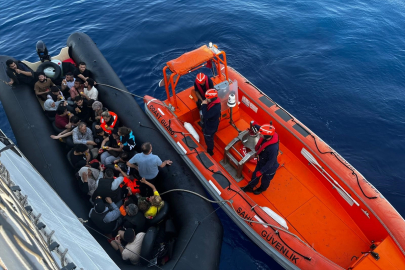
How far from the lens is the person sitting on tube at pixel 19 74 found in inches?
182

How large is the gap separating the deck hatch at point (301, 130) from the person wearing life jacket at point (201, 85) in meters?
1.51

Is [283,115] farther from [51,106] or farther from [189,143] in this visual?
[51,106]

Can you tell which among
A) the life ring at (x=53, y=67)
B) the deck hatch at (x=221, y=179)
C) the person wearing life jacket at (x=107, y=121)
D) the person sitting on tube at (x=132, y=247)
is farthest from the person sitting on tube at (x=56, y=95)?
the deck hatch at (x=221, y=179)

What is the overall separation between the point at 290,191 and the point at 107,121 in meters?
3.04

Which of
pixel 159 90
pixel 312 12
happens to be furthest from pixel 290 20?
pixel 159 90

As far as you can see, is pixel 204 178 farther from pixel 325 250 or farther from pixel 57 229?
pixel 57 229

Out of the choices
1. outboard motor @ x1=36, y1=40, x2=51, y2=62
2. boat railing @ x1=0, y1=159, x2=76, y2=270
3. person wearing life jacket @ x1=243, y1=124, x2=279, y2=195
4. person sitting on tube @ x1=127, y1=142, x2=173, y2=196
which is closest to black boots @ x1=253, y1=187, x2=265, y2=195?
person wearing life jacket @ x1=243, y1=124, x2=279, y2=195

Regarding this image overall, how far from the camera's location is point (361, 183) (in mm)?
3422

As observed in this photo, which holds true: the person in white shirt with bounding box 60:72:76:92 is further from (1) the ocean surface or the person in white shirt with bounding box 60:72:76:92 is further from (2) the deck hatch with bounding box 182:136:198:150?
(2) the deck hatch with bounding box 182:136:198:150

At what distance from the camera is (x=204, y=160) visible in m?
3.95

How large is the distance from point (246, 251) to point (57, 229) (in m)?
3.00

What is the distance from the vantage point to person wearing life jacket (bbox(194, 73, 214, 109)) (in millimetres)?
4141

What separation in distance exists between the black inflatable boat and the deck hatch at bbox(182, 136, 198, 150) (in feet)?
0.79

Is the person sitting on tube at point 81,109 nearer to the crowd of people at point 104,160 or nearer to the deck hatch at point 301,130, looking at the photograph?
the crowd of people at point 104,160
